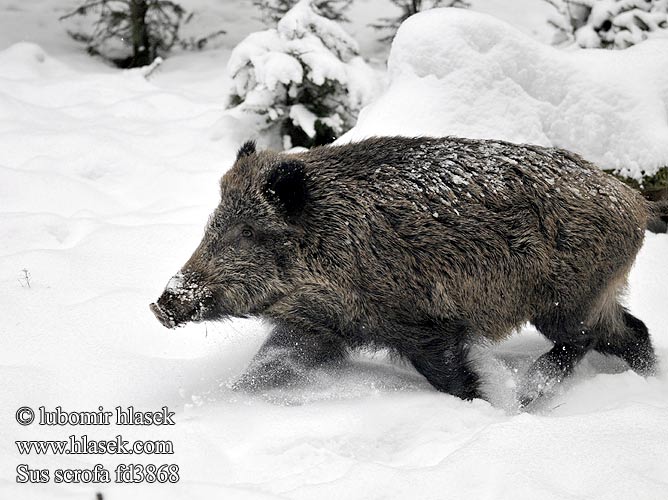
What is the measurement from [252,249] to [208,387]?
76 cm

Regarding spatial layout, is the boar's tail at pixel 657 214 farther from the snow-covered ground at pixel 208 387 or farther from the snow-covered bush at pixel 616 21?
the snow-covered bush at pixel 616 21

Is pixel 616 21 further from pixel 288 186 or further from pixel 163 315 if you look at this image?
pixel 163 315

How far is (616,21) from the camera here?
7.54 meters

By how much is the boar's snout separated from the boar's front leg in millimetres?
426

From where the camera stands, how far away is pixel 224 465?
118 inches

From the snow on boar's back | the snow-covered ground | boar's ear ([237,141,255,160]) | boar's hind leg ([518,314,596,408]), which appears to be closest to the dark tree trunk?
the snow-covered ground

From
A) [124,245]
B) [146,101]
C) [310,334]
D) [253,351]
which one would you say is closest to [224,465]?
[310,334]

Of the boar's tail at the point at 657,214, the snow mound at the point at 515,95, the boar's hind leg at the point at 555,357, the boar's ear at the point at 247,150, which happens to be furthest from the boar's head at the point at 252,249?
the snow mound at the point at 515,95

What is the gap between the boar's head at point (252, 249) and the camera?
381 cm

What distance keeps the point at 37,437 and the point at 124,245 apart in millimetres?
2484

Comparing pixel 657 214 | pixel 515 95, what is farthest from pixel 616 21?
pixel 657 214

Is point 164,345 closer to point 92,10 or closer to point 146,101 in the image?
point 146,101

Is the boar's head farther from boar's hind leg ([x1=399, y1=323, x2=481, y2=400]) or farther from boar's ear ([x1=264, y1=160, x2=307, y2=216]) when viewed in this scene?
boar's hind leg ([x1=399, y1=323, x2=481, y2=400])

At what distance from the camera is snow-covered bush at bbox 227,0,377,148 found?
304 inches
